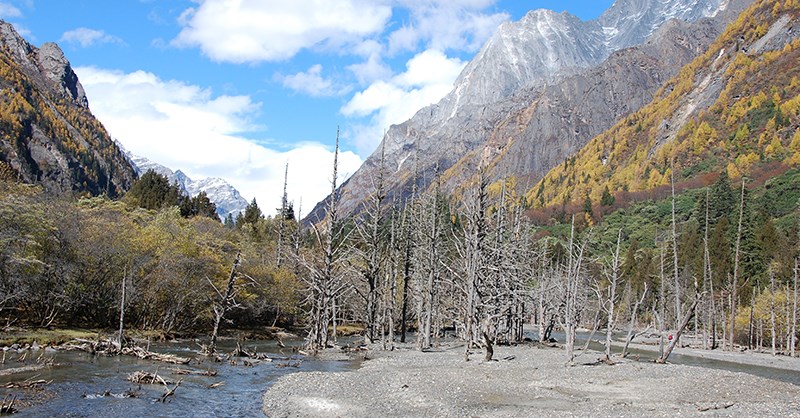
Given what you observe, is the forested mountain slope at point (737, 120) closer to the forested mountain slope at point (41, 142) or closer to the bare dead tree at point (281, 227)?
the bare dead tree at point (281, 227)

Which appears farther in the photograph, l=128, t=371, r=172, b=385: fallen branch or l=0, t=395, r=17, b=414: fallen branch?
l=128, t=371, r=172, b=385: fallen branch

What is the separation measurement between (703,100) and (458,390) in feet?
638

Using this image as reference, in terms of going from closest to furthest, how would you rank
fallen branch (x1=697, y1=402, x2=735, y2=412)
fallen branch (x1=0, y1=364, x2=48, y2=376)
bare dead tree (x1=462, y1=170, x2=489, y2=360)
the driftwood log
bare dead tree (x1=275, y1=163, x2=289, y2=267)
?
fallen branch (x1=697, y1=402, x2=735, y2=412) → fallen branch (x1=0, y1=364, x2=48, y2=376) → the driftwood log → bare dead tree (x1=462, y1=170, x2=489, y2=360) → bare dead tree (x1=275, y1=163, x2=289, y2=267)

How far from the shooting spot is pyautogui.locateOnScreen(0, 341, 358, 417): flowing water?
1930 centimetres

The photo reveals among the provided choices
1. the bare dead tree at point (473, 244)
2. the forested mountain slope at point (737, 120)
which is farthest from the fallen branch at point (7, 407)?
the forested mountain slope at point (737, 120)

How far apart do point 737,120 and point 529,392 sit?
547ft

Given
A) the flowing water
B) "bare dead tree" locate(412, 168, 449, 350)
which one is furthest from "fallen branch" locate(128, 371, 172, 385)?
"bare dead tree" locate(412, 168, 449, 350)

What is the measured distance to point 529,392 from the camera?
2358 centimetres

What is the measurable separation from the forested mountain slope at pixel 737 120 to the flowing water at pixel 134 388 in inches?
5359

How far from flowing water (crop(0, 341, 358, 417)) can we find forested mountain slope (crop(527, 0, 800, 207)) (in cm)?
13613

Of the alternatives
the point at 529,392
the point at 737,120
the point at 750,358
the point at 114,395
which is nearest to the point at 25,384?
the point at 114,395

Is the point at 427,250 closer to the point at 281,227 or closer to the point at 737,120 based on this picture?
the point at 281,227

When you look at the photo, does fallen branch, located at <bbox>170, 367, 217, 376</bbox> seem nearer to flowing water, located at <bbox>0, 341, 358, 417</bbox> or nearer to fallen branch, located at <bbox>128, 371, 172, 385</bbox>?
flowing water, located at <bbox>0, 341, 358, 417</bbox>

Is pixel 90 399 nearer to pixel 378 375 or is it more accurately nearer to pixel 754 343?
pixel 378 375
